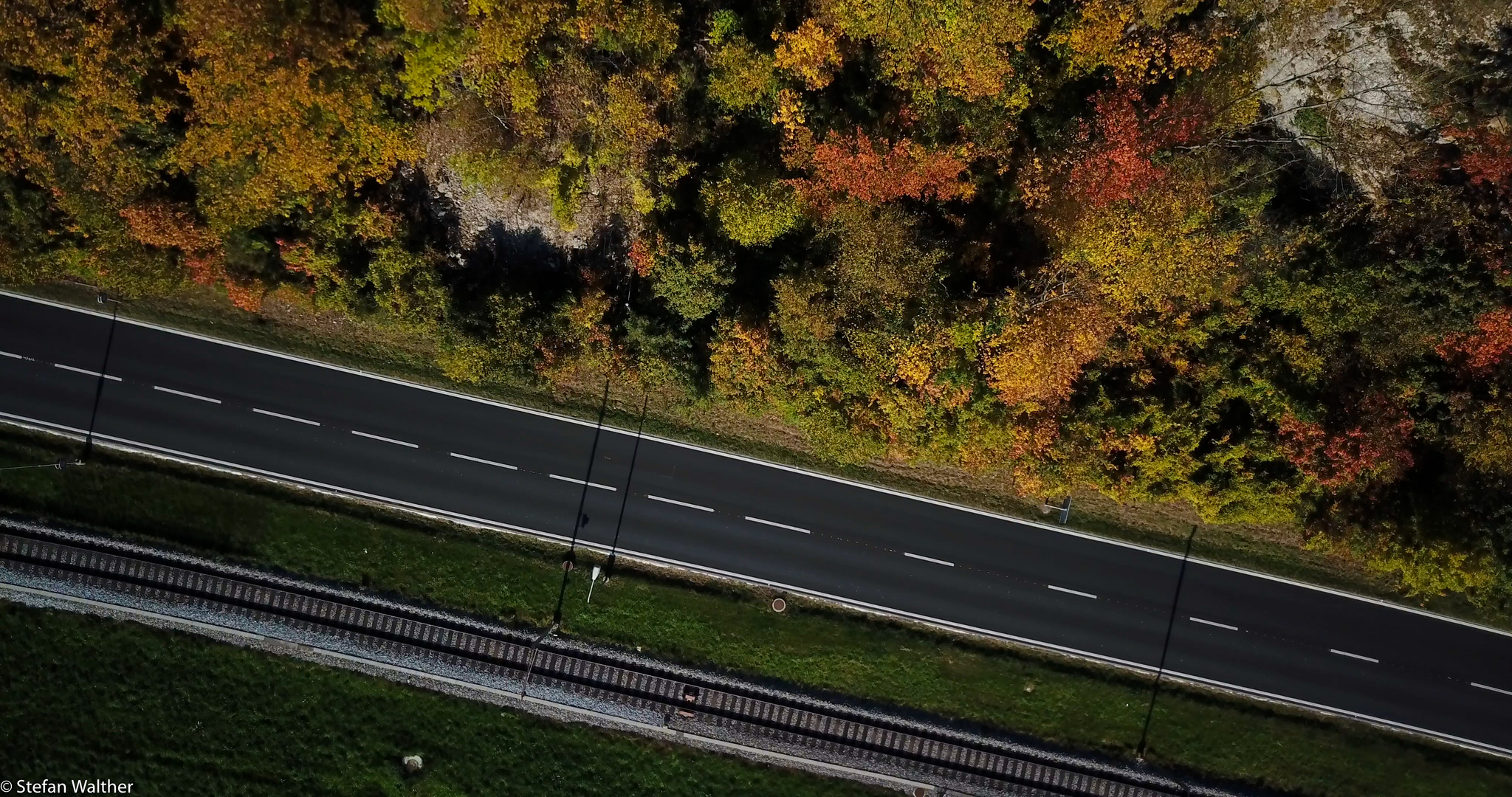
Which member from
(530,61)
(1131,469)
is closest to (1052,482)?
(1131,469)

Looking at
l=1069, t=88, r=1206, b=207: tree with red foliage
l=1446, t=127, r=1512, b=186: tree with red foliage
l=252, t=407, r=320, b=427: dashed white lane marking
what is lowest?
l=252, t=407, r=320, b=427: dashed white lane marking

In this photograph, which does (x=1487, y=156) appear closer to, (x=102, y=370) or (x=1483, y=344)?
(x=1483, y=344)

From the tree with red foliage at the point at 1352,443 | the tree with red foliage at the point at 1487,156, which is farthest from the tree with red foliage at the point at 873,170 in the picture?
the tree with red foliage at the point at 1487,156

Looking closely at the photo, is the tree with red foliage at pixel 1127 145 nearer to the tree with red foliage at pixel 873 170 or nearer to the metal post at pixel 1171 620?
the tree with red foliage at pixel 873 170

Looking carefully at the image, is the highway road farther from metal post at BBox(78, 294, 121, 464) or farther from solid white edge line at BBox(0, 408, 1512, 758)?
metal post at BBox(78, 294, 121, 464)

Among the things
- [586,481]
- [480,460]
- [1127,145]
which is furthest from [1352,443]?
[480,460]

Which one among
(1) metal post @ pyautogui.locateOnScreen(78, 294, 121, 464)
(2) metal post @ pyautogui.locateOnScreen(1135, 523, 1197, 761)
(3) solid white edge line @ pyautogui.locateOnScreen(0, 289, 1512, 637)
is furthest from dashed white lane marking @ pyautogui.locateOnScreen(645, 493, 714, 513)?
(1) metal post @ pyautogui.locateOnScreen(78, 294, 121, 464)
